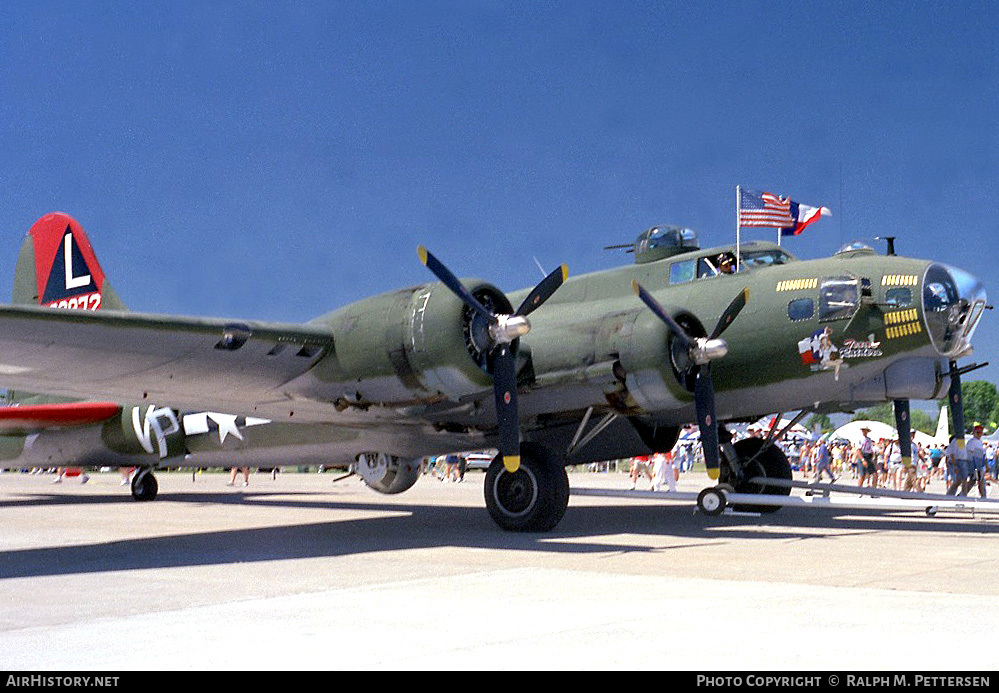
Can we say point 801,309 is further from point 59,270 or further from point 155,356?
point 59,270

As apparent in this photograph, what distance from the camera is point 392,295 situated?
11.4 meters

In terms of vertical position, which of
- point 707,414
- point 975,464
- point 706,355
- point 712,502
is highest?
point 706,355

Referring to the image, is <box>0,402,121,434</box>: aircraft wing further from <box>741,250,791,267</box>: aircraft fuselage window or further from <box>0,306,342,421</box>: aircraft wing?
<box>741,250,791,267</box>: aircraft fuselage window

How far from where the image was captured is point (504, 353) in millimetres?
10875

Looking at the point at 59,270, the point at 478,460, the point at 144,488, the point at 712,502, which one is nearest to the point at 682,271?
the point at 712,502

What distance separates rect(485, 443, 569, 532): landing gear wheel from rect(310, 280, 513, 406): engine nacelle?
1.45 metres

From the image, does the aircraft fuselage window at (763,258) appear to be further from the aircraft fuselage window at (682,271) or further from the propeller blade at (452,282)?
the propeller blade at (452,282)

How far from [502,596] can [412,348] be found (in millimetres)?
4524

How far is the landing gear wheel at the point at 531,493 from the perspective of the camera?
461 inches

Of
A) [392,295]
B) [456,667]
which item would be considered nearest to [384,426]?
[392,295]

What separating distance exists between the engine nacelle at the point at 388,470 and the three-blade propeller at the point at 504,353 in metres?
4.40

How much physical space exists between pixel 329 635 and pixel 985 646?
10.6 feet

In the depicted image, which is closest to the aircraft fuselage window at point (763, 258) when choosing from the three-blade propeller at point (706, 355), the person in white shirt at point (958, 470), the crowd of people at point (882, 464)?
the three-blade propeller at point (706, 355)

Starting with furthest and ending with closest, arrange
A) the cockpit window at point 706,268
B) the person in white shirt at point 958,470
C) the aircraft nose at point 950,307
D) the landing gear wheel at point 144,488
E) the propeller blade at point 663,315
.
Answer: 1. the landing gear wheel at point 144,488
2. the person in white shirt at point 958,470
3. the cockpit window at point 706,268
4. the aircraft nose at point 950,307
5. the propeller blade at point 663,315
